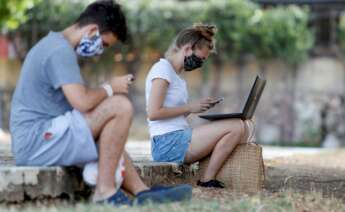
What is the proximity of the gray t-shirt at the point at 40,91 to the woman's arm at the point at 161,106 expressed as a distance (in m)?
1.28

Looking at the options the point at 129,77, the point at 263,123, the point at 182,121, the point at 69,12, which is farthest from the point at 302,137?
the point at 129,77

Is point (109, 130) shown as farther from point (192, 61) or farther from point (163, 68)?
point (192, 61)

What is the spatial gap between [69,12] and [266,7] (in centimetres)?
560

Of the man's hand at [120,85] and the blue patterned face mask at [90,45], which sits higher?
the blue patterned face mask at [90,45]

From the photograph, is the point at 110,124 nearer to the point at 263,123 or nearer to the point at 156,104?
the point at 156,104

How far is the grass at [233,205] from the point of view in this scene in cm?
527

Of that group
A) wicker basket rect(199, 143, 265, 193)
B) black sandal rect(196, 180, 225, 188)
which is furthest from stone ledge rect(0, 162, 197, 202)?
wicker basket rect(199, 143, 265, 193)

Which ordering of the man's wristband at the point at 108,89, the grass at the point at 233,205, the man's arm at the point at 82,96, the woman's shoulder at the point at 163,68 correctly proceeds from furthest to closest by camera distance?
1. the woman's shoulder at the point at 163,68
2. the man's wristband at the point at 108,89
3. the man's arm at the point at 82,96
4. the grass at the point at 233,205

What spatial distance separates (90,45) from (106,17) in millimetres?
217

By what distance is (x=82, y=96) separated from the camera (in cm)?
540

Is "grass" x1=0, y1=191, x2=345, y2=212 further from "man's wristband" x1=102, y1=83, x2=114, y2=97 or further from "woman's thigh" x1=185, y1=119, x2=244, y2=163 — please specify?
"man's wristband" x1=102, y1=83, x2=114, y2=97

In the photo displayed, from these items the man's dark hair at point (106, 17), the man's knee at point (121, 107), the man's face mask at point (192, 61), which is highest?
the man's dark hair at point (106, 17)

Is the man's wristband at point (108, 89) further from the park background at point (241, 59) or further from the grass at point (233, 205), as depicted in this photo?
the park background at point (241, 59)

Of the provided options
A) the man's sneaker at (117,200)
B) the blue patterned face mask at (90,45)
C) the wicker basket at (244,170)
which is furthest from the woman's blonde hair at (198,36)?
the man's sneaker at (117,200)
